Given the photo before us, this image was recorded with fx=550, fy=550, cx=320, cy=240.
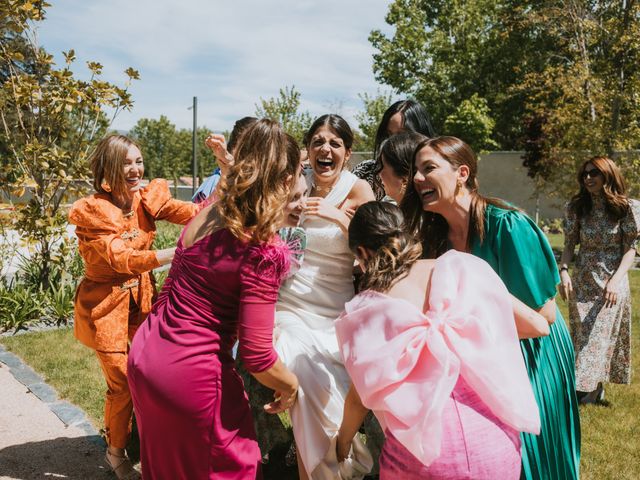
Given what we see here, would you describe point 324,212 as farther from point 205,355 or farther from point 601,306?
point 601,306

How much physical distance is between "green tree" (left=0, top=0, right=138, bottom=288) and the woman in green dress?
580 cm

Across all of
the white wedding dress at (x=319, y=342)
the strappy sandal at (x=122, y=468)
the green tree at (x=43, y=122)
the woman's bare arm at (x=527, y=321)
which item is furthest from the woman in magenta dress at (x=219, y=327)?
the green tree at (x=43, y=122)

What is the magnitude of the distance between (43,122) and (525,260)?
23.7 ft

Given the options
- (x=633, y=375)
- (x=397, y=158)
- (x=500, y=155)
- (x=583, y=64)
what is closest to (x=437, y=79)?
(x=500, y=155)

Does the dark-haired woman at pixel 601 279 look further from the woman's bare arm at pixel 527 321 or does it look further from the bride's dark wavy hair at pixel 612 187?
the woman's bare arm at pixel 527 321

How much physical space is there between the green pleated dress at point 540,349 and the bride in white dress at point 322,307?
0.95 metres

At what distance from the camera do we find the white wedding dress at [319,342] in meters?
2.97

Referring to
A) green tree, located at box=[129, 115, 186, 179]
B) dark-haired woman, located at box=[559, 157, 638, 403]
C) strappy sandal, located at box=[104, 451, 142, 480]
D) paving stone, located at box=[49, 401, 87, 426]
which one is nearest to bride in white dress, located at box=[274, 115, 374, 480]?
strappy sandal, located at box=[104, 451, 142, 480]

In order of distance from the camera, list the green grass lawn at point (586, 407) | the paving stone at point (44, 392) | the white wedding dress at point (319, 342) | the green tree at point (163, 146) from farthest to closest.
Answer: the green tree at point (163, 146) < the paving stone at point (44, 392) < the green grass lawn at point (586, 407) < the white wedding dress at point (319, 342)

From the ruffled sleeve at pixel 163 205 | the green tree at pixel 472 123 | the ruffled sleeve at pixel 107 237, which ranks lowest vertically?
the ruffled sleeve at pixel 107 237

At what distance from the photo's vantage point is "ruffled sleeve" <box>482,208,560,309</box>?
96.8 inches

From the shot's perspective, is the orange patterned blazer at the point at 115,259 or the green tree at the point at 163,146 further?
the green tree at the point at 163,146

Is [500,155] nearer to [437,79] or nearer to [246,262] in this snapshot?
[437,79]

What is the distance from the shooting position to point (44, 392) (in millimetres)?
5133
